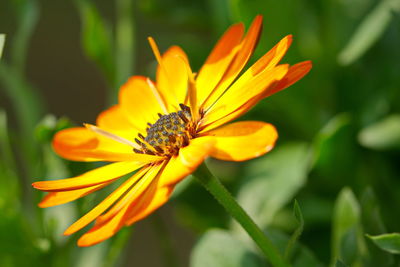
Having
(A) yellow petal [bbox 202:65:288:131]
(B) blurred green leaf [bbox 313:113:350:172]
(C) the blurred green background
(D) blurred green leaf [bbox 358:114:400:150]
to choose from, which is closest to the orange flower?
(A) yellow petal [bbox 202:65:288:131]

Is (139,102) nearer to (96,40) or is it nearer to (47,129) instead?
(47,129)

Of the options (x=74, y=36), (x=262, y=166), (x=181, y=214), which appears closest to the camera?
(x=262, y=166)

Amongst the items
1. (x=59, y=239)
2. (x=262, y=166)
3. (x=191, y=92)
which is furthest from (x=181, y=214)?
(x=191, y=92)

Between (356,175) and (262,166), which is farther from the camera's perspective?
(262,166)

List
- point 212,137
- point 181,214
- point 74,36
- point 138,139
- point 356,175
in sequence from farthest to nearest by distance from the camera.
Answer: point 74,36 → point 181,214 → point 356,175 → point 138,139 → point 212,137

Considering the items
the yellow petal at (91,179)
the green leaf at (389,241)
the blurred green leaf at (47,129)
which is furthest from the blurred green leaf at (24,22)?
the green leaf at (389,241)

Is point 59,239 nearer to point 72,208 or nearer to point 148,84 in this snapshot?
point 72,208

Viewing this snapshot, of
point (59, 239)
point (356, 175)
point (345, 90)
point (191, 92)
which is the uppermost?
point (191, 92)
